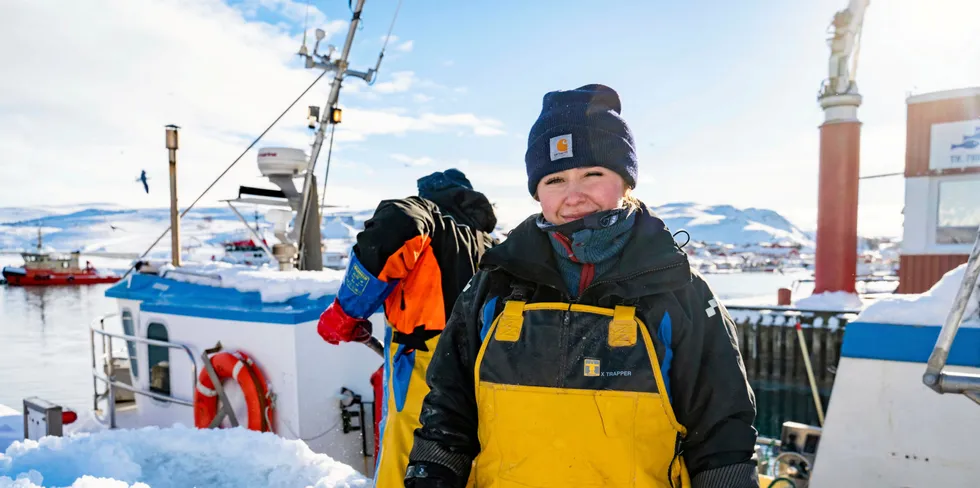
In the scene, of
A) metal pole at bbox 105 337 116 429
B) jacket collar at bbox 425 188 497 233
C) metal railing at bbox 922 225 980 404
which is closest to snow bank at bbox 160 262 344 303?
metal pole at bbox 105 337 116 429

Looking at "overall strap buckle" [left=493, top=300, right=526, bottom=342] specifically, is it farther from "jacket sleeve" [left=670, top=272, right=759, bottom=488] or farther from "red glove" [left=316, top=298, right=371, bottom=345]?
"red glove" [left=316, top=298, right=371, bottom=345]

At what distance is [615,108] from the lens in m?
1.63

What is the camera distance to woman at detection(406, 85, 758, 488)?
1.29 m

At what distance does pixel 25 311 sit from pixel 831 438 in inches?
1650

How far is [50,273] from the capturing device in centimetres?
5253

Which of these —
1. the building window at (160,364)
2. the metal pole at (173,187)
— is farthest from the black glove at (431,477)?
the metal pole at (173,187)

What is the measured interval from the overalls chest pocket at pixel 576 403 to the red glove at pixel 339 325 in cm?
136

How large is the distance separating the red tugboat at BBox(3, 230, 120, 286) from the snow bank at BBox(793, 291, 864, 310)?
56.5 metres

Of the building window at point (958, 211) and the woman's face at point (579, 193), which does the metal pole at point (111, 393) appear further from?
the building window at point (958, 211)

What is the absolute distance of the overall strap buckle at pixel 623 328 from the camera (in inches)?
51.3

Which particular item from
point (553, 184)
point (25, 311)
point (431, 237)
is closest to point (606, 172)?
point (553, 184)

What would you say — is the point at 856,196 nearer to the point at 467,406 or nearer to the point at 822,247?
the point at 822,247

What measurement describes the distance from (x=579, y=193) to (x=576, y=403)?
0.54 m

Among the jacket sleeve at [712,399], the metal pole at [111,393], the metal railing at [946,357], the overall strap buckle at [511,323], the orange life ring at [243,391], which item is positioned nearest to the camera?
the jacket sleeve at [712,399]
